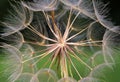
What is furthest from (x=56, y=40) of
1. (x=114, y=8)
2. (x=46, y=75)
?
(x=114, y=8)

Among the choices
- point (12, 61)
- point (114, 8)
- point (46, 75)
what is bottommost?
point (46, 75)

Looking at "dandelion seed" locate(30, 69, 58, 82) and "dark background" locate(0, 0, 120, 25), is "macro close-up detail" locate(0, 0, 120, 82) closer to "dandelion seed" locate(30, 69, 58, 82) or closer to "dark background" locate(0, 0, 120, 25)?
"dandelion seed" locate(30, 69, 58, 82)

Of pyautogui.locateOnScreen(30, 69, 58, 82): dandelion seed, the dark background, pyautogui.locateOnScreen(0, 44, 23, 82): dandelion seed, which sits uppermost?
the dark background

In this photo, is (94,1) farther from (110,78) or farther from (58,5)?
(110,78)

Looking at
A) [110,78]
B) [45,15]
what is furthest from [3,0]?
[45,15]

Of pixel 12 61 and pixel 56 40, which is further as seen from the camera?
pixel 56 40

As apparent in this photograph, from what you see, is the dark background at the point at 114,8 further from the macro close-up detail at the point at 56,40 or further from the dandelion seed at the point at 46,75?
the dandelion seed at the point at 46,75

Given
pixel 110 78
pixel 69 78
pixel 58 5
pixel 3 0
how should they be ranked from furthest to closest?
pixel 3 0 < pixel 110 78 < pixel 58 5 < pixel 69 78

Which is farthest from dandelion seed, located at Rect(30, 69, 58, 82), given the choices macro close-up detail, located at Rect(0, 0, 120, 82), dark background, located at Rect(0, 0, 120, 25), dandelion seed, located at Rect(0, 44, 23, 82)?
dark background, located at Rect(0, 0, 120, 25)

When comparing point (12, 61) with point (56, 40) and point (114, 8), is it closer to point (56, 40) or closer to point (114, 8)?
point (56, 40)
